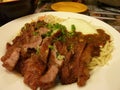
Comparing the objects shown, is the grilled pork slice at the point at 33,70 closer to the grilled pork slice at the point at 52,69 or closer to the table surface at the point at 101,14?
the grilled pork slice at the point at 52,69

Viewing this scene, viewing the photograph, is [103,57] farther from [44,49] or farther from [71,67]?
[44,49]

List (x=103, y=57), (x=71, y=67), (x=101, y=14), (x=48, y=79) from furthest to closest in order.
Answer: (x=101, y=14), (x=103, y=57), (x=71, y=67), (x=48, y=79)

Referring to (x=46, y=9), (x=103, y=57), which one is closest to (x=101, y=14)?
(x=46, y=9)

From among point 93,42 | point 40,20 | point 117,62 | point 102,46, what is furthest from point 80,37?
point 40,20

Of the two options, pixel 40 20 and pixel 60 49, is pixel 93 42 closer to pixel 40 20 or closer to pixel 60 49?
pixel 60 49

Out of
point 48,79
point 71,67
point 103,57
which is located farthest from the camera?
point 103,57

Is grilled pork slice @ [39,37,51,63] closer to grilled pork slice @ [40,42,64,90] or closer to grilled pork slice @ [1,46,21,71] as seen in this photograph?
grilled pork slice @ [40,42,64,90]
